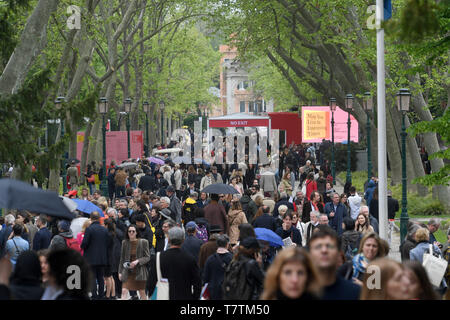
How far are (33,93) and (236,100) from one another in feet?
427

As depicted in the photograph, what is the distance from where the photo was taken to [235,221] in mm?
17531

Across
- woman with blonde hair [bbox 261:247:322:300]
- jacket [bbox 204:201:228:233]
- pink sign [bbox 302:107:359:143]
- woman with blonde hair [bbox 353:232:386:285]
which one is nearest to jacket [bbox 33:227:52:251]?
jacket [bbox 204:201:228:233]

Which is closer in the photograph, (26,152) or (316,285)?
(316,285)

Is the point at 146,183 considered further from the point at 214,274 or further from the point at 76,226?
the point at 214,274

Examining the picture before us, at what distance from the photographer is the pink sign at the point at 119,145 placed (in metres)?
38.2

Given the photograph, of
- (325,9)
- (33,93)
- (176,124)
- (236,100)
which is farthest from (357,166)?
(236,100)

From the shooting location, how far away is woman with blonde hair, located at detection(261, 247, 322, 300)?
628cm

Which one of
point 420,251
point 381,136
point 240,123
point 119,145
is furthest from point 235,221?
→ point 240,123

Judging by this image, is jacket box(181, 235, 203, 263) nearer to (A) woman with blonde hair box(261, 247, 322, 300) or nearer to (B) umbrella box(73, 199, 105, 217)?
(B) umbrella box(73, 199, 105, 217)

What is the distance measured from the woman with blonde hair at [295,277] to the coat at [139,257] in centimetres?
752

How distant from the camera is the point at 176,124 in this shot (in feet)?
360

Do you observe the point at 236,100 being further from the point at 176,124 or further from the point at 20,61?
the point at 20,61

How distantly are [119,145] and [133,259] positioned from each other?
25189mm

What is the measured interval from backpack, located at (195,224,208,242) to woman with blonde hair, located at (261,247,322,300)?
29.1ft
